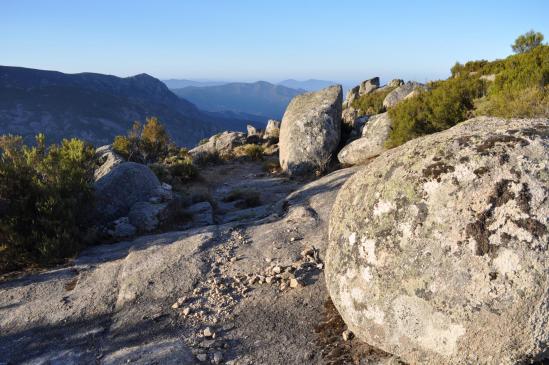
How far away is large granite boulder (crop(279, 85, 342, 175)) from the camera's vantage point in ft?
58.8

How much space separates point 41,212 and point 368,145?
12231 mm

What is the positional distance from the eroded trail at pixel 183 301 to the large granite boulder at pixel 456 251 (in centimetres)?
132

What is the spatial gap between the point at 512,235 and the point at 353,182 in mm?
2111

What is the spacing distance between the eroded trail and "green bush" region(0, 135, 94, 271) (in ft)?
2.55

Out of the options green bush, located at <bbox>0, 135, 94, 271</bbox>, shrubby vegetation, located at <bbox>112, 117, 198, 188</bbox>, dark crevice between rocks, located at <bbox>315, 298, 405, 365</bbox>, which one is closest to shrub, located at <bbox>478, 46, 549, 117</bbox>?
dark crevice between rocks, located at <bbox>315, 298, 405, 365</bbox>

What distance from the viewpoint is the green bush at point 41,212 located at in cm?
911

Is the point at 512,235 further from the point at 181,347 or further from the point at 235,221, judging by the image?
the point at 235,221

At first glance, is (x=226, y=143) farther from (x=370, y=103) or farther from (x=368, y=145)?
(x=368, y=145)

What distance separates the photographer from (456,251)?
402 cm

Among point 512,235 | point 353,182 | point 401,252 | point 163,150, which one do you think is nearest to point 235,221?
point 353,182

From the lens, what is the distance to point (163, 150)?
26328 mm

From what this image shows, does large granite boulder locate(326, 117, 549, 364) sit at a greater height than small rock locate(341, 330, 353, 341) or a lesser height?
greater

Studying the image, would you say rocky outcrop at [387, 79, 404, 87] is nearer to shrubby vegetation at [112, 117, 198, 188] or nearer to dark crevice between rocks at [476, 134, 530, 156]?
shrubby vegetation at [112, 117, 198, 188]

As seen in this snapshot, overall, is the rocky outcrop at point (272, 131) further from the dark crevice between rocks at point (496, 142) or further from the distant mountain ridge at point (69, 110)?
the distant mountain ridge at point (69, 110)
